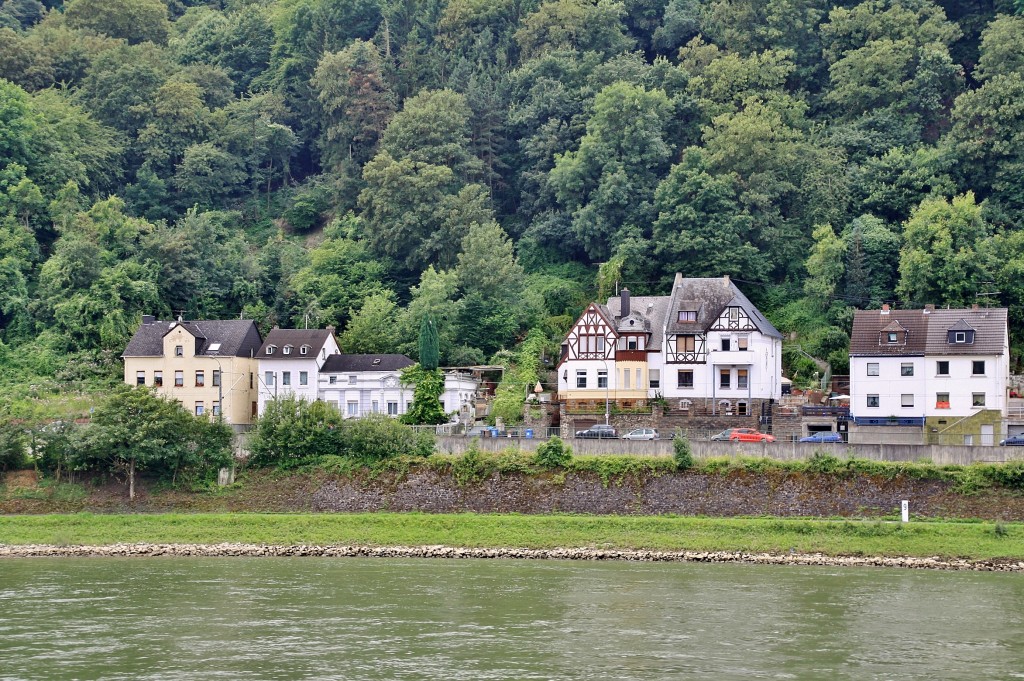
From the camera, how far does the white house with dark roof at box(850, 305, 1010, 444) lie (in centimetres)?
6825

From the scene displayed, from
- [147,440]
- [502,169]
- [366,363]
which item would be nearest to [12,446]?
[147,440]

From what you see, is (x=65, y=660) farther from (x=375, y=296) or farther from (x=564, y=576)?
(x=375, y=296)

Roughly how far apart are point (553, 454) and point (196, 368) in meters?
23.2

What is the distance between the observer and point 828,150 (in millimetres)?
88500

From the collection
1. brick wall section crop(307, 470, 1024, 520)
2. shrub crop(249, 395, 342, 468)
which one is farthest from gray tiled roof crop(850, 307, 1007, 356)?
shrub crop(249, 395, 342, 468)

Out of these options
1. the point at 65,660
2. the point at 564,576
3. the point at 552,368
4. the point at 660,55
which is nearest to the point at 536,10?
the point at 660,55

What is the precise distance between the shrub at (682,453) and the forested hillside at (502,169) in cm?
1802

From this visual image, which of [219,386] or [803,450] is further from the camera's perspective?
[219,386]

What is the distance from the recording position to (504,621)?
4131 centimetres

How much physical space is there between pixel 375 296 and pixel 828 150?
95.9ft

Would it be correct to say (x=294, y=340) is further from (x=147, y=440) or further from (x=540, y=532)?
(x=540, y=532)

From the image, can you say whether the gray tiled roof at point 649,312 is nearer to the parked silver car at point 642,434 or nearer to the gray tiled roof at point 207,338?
the parked silver car at point 642,434

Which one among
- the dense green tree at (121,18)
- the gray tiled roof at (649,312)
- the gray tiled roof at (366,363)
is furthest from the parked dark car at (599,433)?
the dense green tree at (121,18)

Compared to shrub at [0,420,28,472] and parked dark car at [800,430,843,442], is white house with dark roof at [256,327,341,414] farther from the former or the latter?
parked dark car at [800,430,843,442]
